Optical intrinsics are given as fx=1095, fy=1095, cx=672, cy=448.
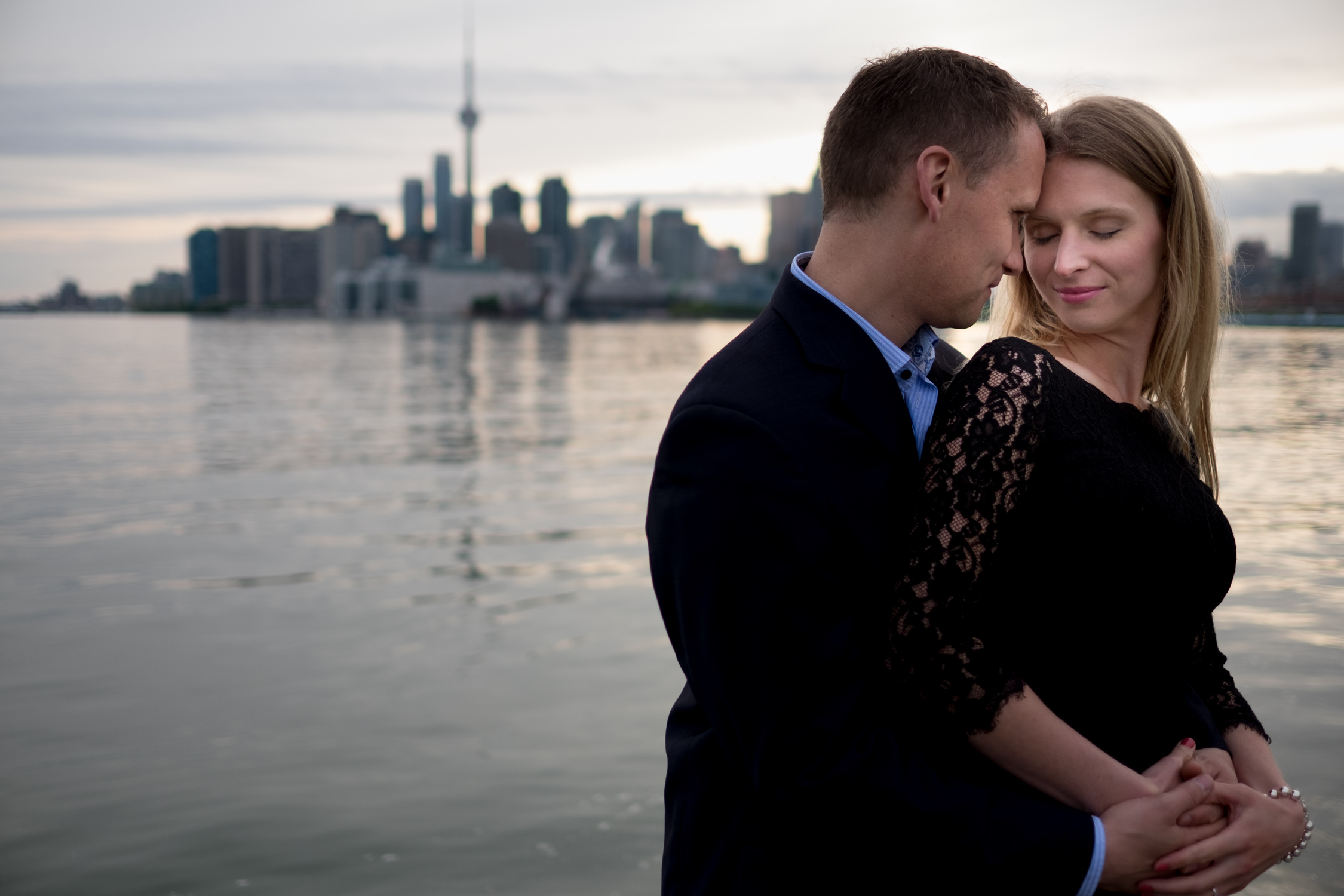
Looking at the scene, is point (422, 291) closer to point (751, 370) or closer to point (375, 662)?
point (375, 662)

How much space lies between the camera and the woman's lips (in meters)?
1.85

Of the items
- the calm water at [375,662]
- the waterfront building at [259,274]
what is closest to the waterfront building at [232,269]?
the waterfront building at [259,274]

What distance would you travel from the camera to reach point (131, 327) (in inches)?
3504

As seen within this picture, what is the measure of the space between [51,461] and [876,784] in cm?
1469

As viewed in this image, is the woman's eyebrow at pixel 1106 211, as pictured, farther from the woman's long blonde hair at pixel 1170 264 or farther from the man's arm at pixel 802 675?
the man's arm at pixel 802 675

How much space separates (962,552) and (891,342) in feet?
1.16

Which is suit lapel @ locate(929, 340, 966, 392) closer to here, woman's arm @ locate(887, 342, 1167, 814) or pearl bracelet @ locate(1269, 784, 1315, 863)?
woman's arm @ locate(887, 342, 1167, 814)

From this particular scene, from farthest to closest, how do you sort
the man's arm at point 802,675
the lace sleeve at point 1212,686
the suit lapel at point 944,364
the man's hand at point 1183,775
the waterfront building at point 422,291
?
1. the waterfront building at point 422,291
2. the lace sleeve at point 1212,686
3. the suit lapel at point 944,364
4. the man's hand at point 1183,775
5. the man's arm at point 802,675

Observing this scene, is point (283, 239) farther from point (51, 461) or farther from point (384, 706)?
point (384, 706)

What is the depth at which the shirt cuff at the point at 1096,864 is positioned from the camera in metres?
1.41

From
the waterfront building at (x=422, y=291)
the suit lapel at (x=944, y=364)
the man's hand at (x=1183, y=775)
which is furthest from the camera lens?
the waterfront building at (x=422, y=291)

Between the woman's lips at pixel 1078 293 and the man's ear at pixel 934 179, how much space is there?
0.41 m

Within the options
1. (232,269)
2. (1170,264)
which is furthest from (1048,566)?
(232,269)

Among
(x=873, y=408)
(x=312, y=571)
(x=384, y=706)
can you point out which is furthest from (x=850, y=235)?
(x=312, y=571)
